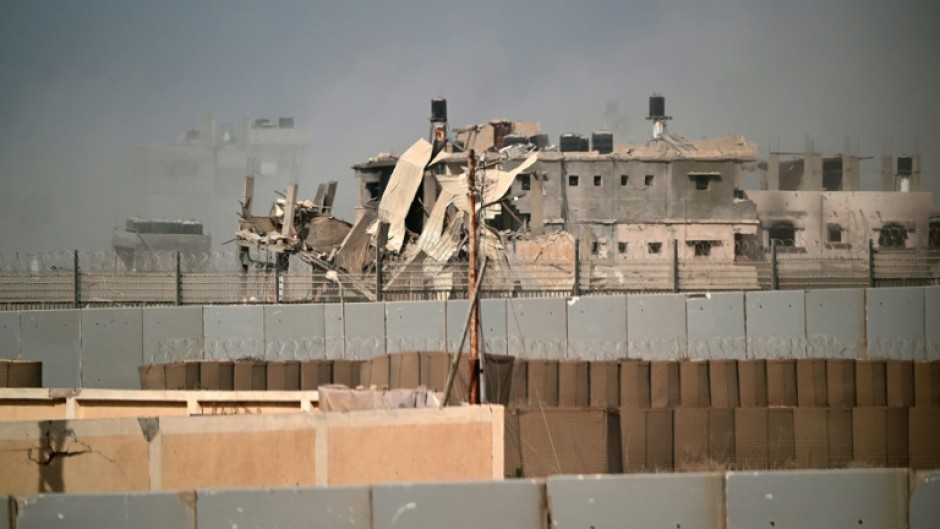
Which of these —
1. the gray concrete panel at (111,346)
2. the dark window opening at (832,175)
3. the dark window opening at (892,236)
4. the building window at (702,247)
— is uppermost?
the dark window opening at (832,175)

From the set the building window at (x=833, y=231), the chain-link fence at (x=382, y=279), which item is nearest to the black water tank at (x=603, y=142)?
the building window at (x=833, y=231)

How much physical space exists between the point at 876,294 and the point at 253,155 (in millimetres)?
23974

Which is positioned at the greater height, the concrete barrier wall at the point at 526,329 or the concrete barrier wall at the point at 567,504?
the concrete barrier wall at the point at 526,329

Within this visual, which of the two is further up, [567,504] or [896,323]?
[896,323]

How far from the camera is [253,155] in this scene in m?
41.8

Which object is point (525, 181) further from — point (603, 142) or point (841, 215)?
point (841, 215)

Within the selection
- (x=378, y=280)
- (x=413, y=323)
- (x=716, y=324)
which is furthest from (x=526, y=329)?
(x=716, y=324)

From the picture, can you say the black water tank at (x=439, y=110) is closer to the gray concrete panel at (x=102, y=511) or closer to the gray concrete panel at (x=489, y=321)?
the gray concrete panel at (x=489, y=321)

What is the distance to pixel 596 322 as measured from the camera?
21.3 meters

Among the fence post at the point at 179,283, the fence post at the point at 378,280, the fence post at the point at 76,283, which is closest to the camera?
the fence post at the point at 76,283

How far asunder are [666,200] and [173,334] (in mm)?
26886

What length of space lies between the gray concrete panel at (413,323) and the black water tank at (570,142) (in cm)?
2771

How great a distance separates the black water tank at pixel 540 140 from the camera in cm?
4840

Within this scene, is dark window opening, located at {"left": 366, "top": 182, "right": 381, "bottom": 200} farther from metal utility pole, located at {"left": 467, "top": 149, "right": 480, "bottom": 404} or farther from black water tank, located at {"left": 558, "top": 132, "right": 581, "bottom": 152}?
metal utility pole, located at {"left": 467, "top": 149, "right": 480, "bottom": 404}
